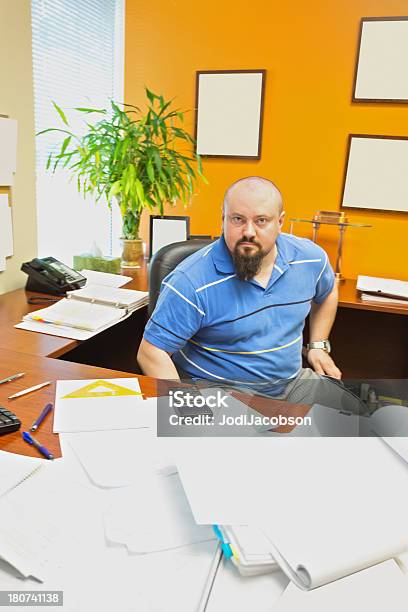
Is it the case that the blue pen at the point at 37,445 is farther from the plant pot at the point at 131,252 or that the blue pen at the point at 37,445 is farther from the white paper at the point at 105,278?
the plant pot at the point at 131,252

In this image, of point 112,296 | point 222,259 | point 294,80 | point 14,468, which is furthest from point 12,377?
point 294,80

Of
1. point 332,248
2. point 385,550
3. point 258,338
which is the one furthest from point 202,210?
point 385,550

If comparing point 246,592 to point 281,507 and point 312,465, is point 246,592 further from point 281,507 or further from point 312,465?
point 312,465

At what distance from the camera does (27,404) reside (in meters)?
1.07

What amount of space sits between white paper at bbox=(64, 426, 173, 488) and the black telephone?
1.11 meters

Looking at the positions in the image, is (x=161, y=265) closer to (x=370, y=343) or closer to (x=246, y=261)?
(x=246, y=261)

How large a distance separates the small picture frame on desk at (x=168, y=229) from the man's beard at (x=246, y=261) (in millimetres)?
927

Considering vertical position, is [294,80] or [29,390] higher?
[294,80]

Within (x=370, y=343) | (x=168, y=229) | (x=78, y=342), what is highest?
(x=168, y=229)

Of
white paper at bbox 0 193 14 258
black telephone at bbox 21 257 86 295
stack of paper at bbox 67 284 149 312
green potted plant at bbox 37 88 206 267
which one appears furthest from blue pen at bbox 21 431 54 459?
green potted plant at bbox 37 88 206 267

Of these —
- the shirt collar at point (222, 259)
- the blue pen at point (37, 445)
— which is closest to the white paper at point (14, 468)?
the blue pen at point (37, 445)

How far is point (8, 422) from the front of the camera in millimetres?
961

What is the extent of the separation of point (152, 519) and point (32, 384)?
0.55 meters

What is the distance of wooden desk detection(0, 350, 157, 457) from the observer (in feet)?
3.05
